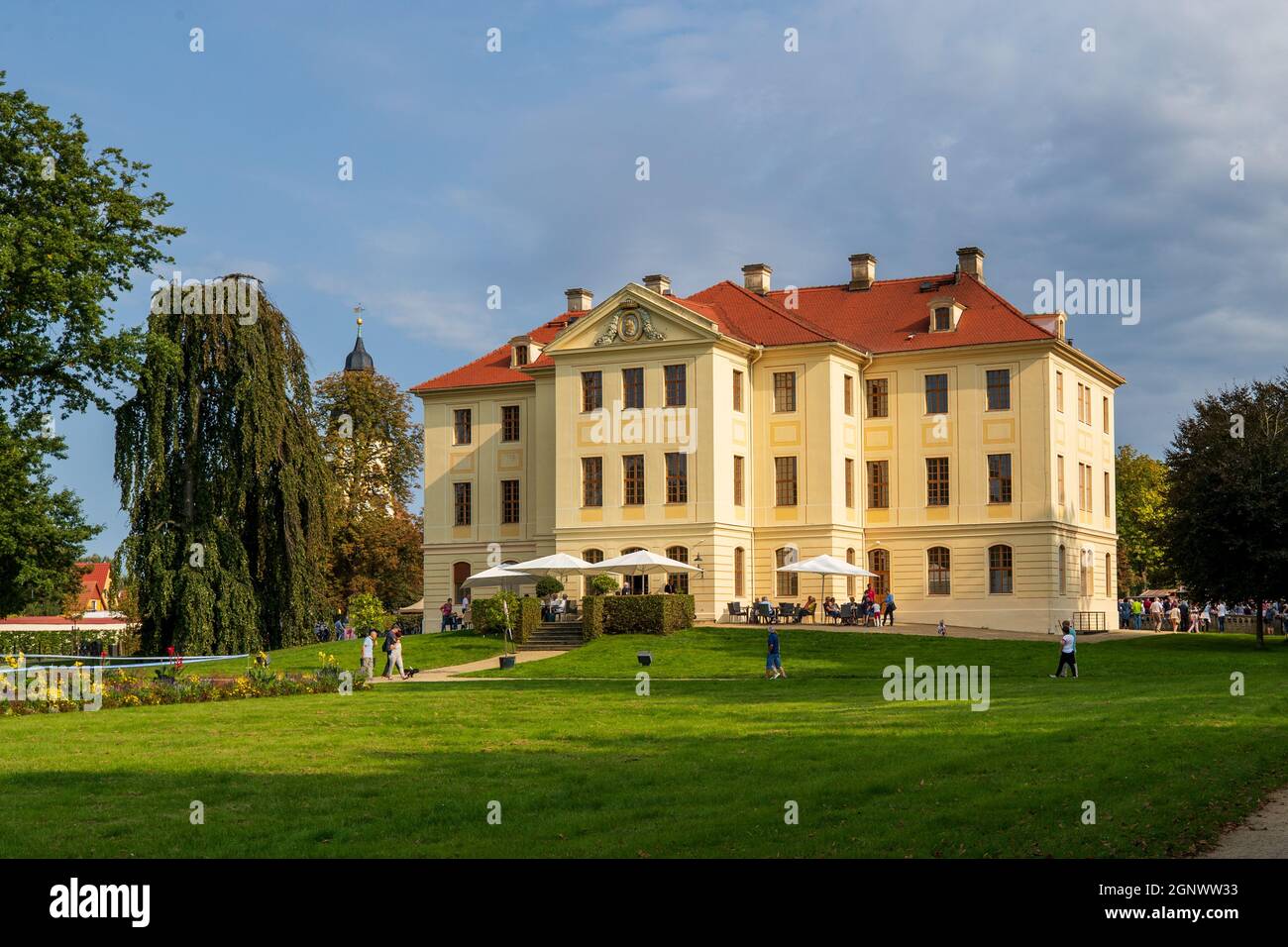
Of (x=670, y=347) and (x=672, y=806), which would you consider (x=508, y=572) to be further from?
(x=672, y=806)

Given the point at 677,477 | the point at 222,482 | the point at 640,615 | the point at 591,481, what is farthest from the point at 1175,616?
the point at 222,482

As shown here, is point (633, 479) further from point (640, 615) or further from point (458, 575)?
point (458, 575)

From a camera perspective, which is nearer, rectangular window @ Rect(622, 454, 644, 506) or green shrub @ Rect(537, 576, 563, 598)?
green shrub @ Rect(537, 576, 563, 598)

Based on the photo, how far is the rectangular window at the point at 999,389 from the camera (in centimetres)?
5616

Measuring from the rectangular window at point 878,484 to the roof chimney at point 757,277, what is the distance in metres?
9.68

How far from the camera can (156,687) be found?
29.6 m

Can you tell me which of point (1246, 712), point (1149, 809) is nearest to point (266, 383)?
point (1246, 712)

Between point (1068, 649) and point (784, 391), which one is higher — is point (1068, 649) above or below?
below

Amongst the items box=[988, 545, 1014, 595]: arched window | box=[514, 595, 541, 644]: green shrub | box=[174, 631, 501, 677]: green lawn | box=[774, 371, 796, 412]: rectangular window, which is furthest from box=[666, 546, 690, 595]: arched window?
box=[988, 545, 1014, 595]: arched window

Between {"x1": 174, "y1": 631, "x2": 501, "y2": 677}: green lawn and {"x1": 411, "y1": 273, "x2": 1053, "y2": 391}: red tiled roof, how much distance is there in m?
14.6

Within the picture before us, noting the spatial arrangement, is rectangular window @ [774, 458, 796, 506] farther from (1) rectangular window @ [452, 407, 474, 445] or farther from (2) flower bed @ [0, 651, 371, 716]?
(2) flower bed @ [0, 651, 371, 716]

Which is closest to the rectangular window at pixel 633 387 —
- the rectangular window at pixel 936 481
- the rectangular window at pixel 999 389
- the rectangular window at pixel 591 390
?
the rectangular window at pixel 591 390

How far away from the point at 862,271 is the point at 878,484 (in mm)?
10152

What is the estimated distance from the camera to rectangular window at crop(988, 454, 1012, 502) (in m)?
56.0
